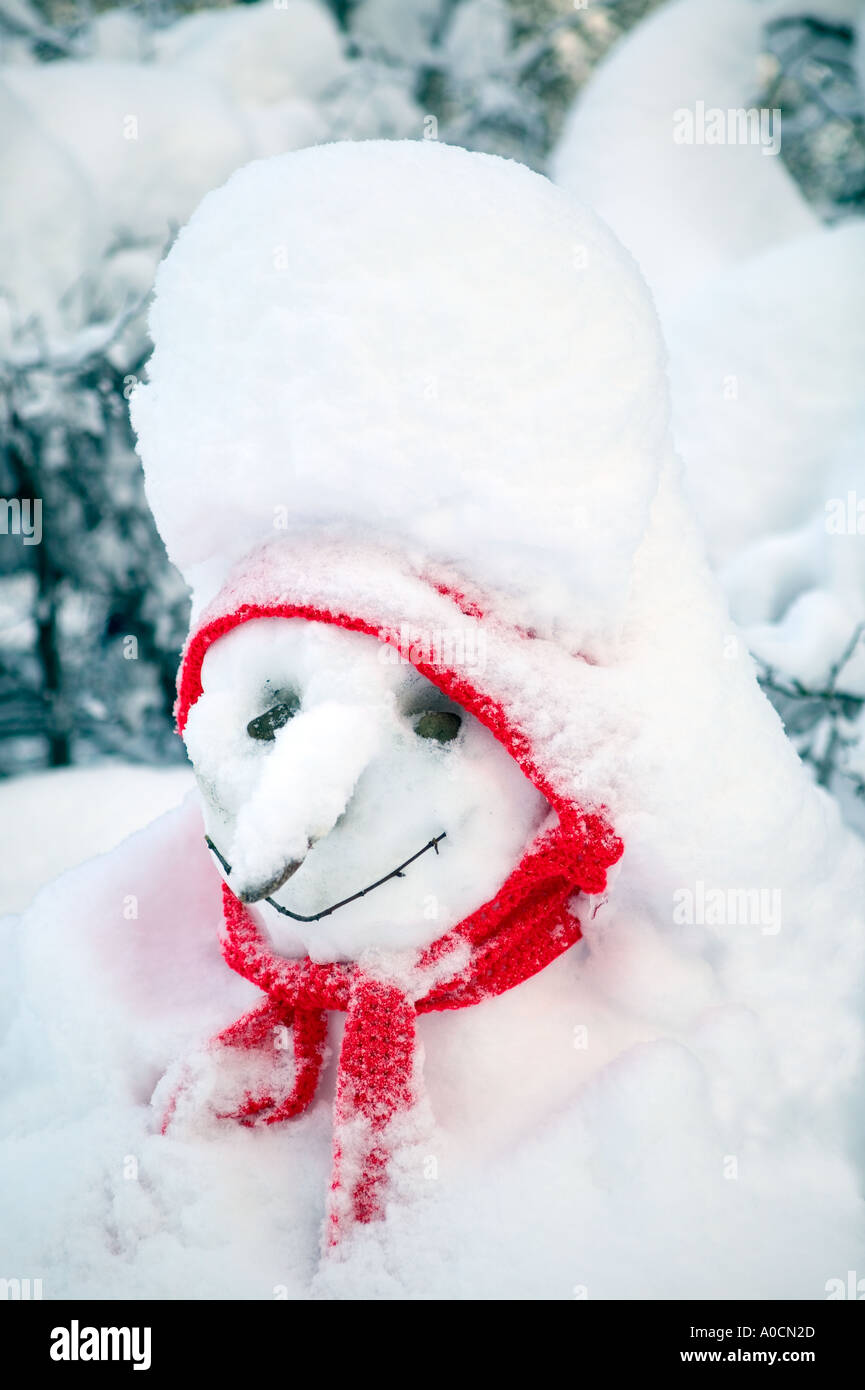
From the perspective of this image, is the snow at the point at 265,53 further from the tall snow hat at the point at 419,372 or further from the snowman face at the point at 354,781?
the snowman face at the point at 354,781

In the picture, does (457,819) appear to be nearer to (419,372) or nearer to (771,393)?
(419,372)

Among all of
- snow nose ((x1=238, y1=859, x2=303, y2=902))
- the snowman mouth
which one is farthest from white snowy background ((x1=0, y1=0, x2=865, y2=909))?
snow nose ((x1=238, y1=859, x2=303, y2=902))

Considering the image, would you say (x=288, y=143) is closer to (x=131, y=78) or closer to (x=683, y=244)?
(x=131, y=78)

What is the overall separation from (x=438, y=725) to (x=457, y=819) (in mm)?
63

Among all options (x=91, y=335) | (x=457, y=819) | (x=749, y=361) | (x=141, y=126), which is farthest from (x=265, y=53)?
(x=457, y=819)

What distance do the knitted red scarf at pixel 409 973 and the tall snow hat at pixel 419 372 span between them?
0.09m

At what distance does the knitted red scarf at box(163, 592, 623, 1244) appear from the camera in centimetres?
59

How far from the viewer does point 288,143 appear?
2119mm

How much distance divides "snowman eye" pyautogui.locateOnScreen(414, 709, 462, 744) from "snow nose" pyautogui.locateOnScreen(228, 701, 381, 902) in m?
0.05

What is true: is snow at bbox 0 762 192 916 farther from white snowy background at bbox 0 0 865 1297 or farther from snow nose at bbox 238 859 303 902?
snow nose at bbox 238 859 303 902

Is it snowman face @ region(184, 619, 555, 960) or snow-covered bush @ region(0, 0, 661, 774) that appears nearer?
snowman face @ region(184, 619, 555, 960)

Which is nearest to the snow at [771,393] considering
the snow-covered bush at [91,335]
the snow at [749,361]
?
the snow at [749,361]
